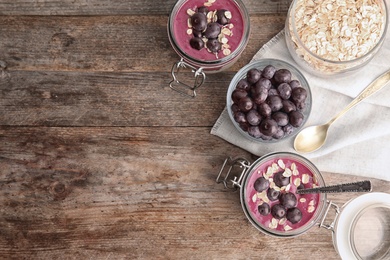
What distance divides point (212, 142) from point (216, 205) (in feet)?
0.53

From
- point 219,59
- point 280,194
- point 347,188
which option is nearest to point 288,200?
point 280,194

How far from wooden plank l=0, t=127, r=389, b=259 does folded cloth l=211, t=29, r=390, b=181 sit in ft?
0.13

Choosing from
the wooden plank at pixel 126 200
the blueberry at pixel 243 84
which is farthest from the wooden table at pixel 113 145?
the blueberry at pixel 243 84

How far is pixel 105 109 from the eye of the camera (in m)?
1.42

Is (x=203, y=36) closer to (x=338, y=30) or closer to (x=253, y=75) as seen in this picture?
(x=253, y=75)

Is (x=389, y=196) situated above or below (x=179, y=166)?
above

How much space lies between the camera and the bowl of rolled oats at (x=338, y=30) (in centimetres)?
130

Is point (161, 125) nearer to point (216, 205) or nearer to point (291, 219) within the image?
point (216, 205)

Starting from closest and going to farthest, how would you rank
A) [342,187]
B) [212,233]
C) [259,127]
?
[342,187] → [259,127] → [212,233]

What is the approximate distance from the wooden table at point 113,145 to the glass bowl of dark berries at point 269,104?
108 mm

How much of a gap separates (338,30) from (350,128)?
25 centimetres

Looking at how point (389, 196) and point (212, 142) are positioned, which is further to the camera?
point (212, 142)

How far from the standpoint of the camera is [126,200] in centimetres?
140

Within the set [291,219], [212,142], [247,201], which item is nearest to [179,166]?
[212,142]
